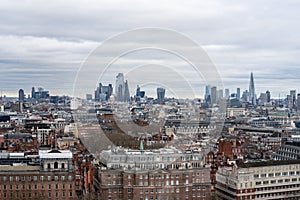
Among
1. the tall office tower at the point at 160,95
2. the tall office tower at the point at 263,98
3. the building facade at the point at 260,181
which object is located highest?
the tall office tower at the point at 263,98

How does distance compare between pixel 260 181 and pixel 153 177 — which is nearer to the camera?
pixel 153 177

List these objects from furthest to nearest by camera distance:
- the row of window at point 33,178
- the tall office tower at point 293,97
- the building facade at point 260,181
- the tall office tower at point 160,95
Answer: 1. the tall office tower at point 293,97
2. the tall office tower at point 160,95
3. the building facade at point 260,181
4. the row of window at point 33,178

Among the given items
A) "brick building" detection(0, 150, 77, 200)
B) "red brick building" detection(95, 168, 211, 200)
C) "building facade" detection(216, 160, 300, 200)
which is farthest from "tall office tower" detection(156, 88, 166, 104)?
"brick building" detection(0, 150, 77, 200)

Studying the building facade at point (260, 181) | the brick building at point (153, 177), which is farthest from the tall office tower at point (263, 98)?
the brick building at point (153, 177)

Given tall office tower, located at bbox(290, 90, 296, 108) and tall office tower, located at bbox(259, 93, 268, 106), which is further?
tall office tower, located at bbox(259, 93, 268, 106)

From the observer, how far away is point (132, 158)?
18.8 metres

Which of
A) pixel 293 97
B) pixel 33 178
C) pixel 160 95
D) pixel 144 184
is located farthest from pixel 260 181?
pixel 293 97

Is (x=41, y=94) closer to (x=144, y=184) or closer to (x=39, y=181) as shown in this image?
(x=39, y=181)

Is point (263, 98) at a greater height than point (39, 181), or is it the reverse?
point (263, 98)

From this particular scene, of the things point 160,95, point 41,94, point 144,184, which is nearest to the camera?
point 144,184

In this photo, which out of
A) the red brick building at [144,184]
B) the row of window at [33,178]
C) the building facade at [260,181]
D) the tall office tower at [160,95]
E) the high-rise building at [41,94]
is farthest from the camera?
Result: the high-rise building at [41,94]

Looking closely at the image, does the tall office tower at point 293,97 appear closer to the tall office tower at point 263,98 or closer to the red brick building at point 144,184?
the tall office tower at point 263,98

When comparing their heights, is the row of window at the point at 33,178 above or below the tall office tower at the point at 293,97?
below

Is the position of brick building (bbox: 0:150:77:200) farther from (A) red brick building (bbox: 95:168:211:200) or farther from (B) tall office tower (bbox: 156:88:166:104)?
(B) tall office tower (bbox: 156:88:166:104)
